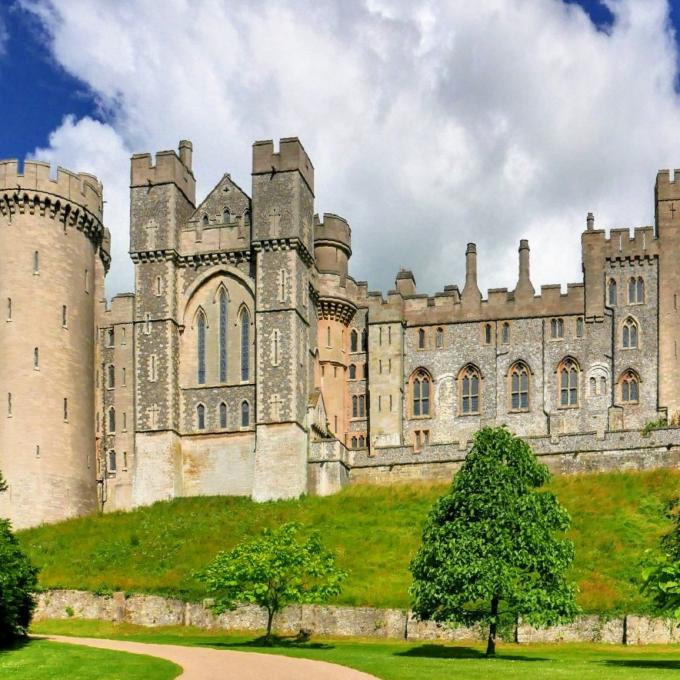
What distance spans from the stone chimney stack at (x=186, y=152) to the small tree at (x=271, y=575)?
112ft

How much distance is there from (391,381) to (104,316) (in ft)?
55.3

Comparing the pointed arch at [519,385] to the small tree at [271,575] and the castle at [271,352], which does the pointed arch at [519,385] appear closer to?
the castle at [271,352]

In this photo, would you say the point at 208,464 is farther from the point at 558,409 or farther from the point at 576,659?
the point at 576,659

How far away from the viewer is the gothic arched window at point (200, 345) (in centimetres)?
7394

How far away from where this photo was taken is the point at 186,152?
77875 mm

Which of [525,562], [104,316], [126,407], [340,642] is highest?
[104,316]

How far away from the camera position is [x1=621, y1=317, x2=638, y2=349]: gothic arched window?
75062 mm

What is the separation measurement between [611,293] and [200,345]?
2307cm

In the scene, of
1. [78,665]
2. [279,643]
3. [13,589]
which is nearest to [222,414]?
[279,643]

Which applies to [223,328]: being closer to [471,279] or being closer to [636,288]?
[471,279]

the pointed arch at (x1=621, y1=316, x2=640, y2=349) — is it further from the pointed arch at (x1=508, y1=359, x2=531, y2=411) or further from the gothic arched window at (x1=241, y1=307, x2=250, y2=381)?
the gothic arched window at (x1=241, y1=307, x2=250, y2=381)

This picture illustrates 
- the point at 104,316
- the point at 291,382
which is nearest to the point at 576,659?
the point at 291,382

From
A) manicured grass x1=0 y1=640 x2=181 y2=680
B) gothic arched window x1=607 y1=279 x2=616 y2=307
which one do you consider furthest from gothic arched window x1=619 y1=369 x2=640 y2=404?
manicured grass x1=0 y1=640 x2=181 y2=680

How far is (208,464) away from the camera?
72.5 metres
